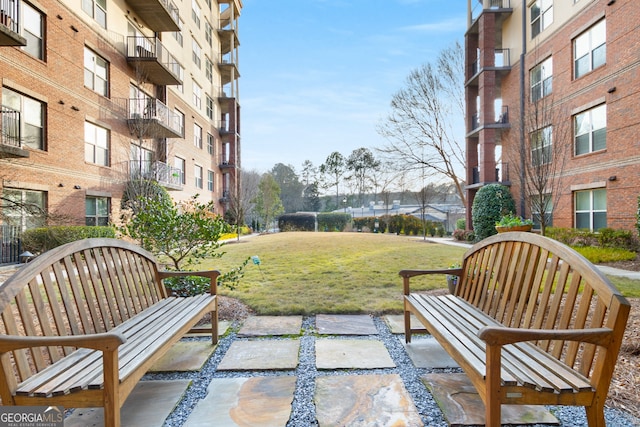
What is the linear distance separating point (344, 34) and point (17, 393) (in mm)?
19265

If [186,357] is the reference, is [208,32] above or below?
above

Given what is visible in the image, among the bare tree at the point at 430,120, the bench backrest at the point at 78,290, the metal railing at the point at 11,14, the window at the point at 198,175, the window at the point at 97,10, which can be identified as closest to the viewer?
the bench backrest at the point at 78,290

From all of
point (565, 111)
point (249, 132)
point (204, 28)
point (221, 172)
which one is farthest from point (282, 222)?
point (565, 111)

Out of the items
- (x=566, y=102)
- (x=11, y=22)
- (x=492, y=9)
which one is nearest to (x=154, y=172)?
(x=11, y=22)

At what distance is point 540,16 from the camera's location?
→ 48.2ft

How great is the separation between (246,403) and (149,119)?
15250mm

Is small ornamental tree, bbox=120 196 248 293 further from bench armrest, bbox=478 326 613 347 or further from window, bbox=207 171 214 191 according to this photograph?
window, bbox=207 171 214 191

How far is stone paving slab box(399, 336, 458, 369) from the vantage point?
2.98 m

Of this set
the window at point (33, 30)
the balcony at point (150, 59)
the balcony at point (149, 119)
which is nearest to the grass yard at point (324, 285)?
the window at point (33, 30)

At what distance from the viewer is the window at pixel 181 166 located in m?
19.8

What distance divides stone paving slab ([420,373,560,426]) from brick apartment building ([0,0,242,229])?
9883mm

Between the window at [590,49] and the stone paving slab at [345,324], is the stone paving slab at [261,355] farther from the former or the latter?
the window at [590,49]

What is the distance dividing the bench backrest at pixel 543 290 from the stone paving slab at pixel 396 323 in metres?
0.75

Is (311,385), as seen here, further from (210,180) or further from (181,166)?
(210,180)
